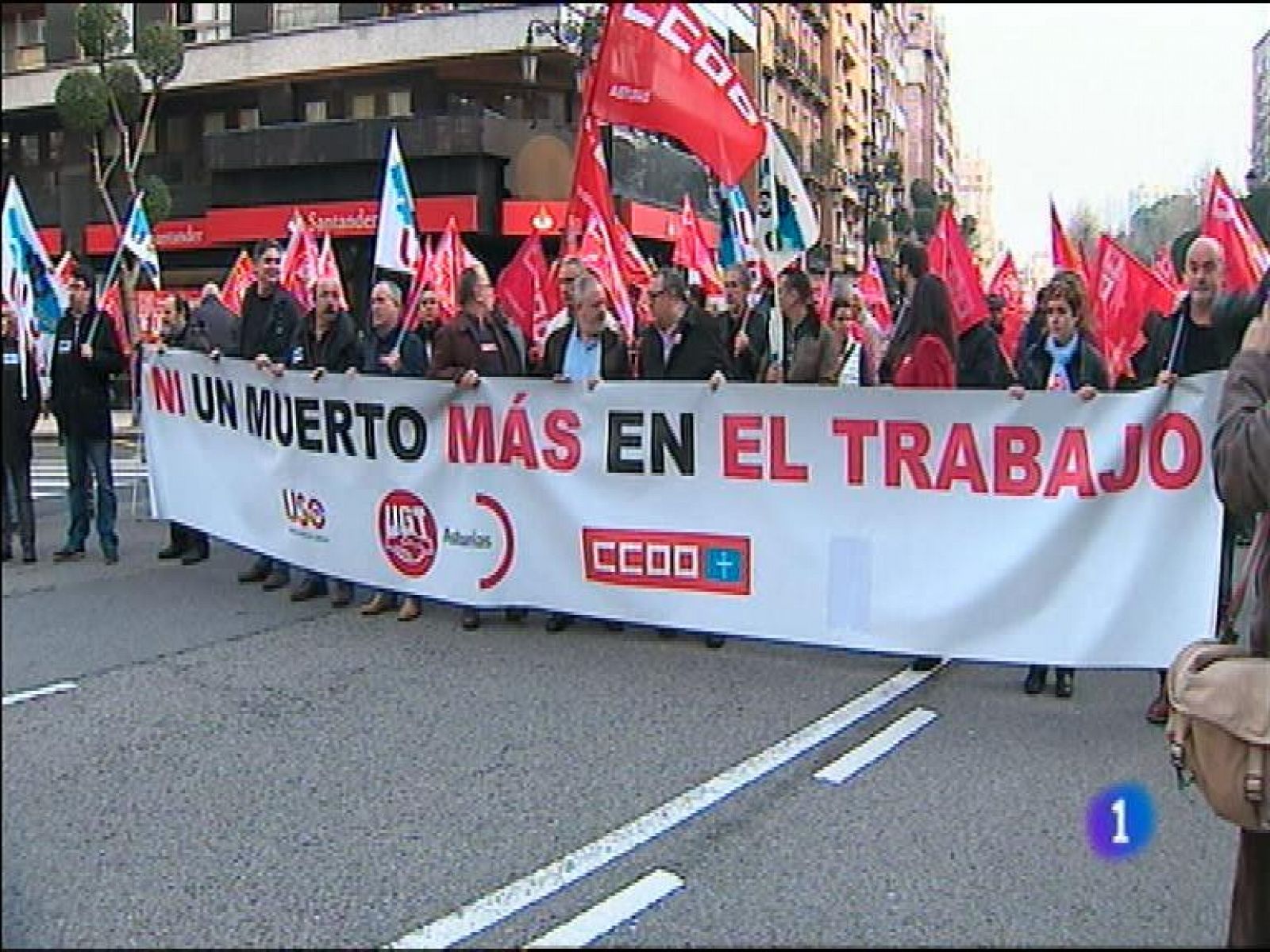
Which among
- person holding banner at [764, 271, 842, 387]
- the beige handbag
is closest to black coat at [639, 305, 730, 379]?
person holding banner at [764, 271, 842, 387]

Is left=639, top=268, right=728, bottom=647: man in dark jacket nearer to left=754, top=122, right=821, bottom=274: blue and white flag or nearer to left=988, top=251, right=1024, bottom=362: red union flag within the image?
left=754, top=122, right=821, bottom=274: blue and white flag

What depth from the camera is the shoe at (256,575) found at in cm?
834

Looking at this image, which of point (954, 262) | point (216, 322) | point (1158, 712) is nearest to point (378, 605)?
point (216, 322)

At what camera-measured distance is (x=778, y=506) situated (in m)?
6.39

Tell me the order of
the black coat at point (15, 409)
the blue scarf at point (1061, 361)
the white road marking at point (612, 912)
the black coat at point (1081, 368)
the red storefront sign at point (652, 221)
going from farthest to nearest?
the red storefront sign at point (652, 221)
the blue scarf at point (1061, 361)
the black coat at point (1081, 368)
the white road marking at point (612, 912)
the black coat at point (15, 409)

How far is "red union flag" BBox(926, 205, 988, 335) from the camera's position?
10.5 metres

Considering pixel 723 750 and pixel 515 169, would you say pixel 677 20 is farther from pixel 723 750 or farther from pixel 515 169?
pixel 515 169

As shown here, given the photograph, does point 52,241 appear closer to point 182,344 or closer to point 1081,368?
point 182,344

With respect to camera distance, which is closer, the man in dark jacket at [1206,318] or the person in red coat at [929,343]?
the man in dark jacket at [1206,318]

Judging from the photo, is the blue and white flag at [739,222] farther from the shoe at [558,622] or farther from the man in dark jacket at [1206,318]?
the man in dark jacket at [1206,318]

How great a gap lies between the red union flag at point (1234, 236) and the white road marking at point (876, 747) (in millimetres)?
2963

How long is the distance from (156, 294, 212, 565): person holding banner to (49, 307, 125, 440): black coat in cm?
46

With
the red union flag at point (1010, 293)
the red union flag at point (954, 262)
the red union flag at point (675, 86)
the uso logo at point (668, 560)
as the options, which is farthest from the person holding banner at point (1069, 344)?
the red union flag at point (1010, 293)

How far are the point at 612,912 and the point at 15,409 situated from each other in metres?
2.06
